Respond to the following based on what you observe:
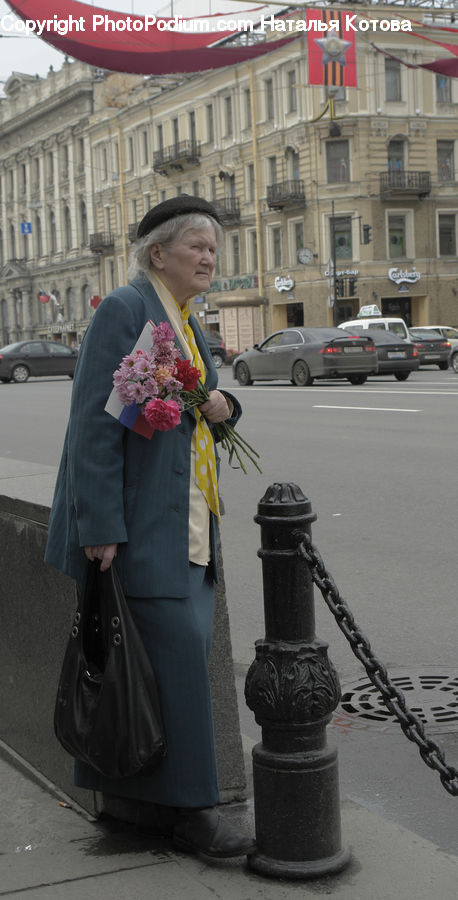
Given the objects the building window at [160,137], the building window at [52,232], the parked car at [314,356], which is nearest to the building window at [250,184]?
the building window at [160,137]

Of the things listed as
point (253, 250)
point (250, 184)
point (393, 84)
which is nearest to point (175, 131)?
point (250, 184)

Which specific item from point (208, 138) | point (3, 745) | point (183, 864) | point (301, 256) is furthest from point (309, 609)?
point (208, 138)

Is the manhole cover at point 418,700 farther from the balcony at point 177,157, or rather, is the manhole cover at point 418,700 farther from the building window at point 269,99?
the balcony at point 177,157

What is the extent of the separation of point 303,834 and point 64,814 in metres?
0.80

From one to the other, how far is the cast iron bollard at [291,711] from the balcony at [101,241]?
2595 inches

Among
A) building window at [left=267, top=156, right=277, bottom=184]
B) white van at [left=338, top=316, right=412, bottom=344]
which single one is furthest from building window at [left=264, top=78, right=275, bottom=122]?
white van at [left=338, top=316, right=412, bottom=344]

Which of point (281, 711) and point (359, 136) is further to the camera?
point (359, 136)

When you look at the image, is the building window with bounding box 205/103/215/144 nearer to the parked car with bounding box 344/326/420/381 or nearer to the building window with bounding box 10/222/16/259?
the building window with bounding box 10/222/16/259

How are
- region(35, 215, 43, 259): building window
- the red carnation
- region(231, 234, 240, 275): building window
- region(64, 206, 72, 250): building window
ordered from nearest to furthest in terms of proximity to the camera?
the red carnation → region(231, 234, 240, 275): building window → region(64, 206, 72, 250): building window → region(35, 215, 43, 259): building window

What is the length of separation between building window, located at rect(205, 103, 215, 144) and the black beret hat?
56390mm

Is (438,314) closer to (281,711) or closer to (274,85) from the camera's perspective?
(274,85)

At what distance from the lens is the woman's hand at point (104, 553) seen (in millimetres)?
2807

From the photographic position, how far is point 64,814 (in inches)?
127

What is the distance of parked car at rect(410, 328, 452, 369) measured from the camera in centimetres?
3284
